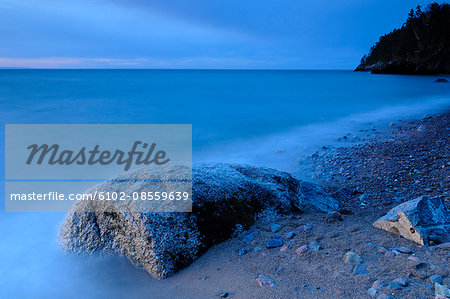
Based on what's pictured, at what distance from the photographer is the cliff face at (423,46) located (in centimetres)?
4641

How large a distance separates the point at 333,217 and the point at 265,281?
1.28m

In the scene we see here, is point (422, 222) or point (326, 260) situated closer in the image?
point (326, 260)

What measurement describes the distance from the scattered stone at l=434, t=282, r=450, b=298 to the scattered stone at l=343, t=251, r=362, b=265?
1.77 feet

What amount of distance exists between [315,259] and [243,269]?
602 mm

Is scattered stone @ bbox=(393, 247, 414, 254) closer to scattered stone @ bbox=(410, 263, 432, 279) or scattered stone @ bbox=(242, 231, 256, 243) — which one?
scattered stone @ bbox=(410, 263, 432, 279)

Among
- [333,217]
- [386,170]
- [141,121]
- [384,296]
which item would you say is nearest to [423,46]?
[141,121]

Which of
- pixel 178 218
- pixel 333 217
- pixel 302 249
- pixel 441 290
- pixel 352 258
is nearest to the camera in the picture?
pixel 441 290

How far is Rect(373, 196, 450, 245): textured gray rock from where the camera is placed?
2.82 m

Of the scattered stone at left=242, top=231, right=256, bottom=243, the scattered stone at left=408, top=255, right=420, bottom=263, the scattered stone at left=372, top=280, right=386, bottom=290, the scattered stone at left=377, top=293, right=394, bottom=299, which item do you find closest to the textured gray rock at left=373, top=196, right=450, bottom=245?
the scattered stone at left=408, top=255, right=420, bottom=263

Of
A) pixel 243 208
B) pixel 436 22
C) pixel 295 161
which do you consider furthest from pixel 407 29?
pixel 243 208

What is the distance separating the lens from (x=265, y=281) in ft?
8.26

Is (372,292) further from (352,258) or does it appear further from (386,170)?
(386,170)

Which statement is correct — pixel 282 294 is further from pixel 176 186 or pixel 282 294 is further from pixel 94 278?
pixel 94 278

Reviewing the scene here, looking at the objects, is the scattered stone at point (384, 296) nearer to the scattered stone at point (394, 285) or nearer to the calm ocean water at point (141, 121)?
the scattered stone at point (394, 285)
